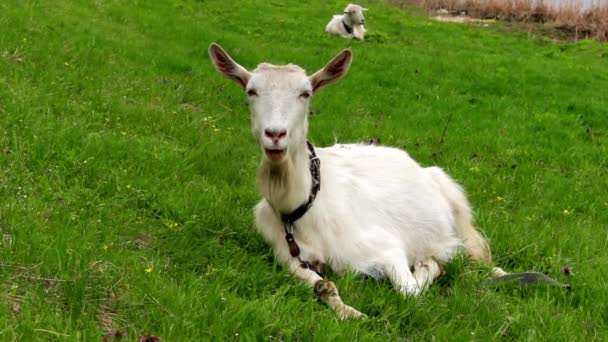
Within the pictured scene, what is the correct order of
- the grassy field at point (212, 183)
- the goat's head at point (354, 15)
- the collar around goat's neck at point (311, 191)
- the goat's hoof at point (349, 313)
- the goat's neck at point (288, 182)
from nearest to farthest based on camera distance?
1. the grassy field at point (212, 183)
2. the goat's hoof at point (349, 313)
3. the goat's neck at point (288, 182)
4. the collar around goat's neck at point (311, 191)
5. the goat's head at point (354, 15)

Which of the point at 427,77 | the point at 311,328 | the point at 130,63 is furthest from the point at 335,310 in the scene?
the point at 427,77

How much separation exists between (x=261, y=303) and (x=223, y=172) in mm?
2766

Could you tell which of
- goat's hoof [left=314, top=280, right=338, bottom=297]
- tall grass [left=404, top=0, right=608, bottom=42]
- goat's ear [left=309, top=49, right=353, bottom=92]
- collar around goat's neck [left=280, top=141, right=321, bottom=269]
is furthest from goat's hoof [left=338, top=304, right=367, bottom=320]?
tall grass [left=404, top=0, right=608, bottom=42]

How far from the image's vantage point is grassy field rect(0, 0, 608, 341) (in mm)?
2947

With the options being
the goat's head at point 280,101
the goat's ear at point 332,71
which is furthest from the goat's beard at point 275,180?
the goat's ear at point 332,71

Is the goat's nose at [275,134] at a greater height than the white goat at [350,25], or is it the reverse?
the goat's nose at [275,134]

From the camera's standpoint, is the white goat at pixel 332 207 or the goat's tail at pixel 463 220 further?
the goat's tail at pixel 463 220

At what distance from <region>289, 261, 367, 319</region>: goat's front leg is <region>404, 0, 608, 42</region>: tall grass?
21730 millimetres

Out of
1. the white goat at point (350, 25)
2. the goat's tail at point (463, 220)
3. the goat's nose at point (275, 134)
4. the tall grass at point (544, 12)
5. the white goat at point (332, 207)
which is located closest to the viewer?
the goat's nose at point (275, 134)

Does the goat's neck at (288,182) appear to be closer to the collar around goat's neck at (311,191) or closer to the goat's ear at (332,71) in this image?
the collar around goat's neck at (311,191)

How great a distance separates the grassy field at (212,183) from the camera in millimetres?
2947

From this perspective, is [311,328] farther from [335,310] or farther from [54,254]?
[54,254]

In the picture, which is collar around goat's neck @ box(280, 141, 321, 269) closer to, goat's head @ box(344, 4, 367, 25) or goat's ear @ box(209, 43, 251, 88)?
goat's ear @ box(209, 43, 251, 88)

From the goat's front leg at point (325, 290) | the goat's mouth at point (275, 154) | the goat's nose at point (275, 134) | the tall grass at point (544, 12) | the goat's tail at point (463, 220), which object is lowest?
the tall grass at point (544, 12)
